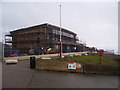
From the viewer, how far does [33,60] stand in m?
11.4

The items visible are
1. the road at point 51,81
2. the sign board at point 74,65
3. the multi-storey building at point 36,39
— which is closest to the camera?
the road at point 51,81

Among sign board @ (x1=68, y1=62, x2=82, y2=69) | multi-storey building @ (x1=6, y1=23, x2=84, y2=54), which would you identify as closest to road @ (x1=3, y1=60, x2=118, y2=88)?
sign board @ (x1=68, y1=62, x2=82, y2=69)

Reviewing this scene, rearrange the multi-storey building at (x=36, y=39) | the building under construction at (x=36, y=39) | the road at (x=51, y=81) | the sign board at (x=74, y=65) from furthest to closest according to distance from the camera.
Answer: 1. the multi-storey building at (x=36, y=39)
2. the building under construction at (x=36, y=39)
3. the sign board at (x=74, y=65)
4. the road at (x=51, y=81)

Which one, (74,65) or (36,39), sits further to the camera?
(36,39)

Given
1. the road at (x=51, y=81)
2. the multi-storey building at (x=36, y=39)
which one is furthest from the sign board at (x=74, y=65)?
the multi-storey building at (x=36, y=39)

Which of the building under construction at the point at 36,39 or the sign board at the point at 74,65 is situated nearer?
the sign board at the point at 74,65

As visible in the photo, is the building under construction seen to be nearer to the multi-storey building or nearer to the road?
the multi-storey building

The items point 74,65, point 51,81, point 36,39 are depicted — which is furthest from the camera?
point 36,39

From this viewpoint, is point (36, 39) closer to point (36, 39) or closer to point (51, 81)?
point (36, 39)

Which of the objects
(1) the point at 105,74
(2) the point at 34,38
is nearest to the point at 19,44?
(2) the point at 34,38

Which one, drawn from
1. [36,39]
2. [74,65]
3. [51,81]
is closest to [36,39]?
[36,39]

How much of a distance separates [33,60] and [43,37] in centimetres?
3121

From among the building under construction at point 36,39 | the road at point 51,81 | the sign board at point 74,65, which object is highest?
the building under construction at point 36,39

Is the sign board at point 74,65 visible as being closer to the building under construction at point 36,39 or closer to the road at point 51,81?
the road at point 51,81
